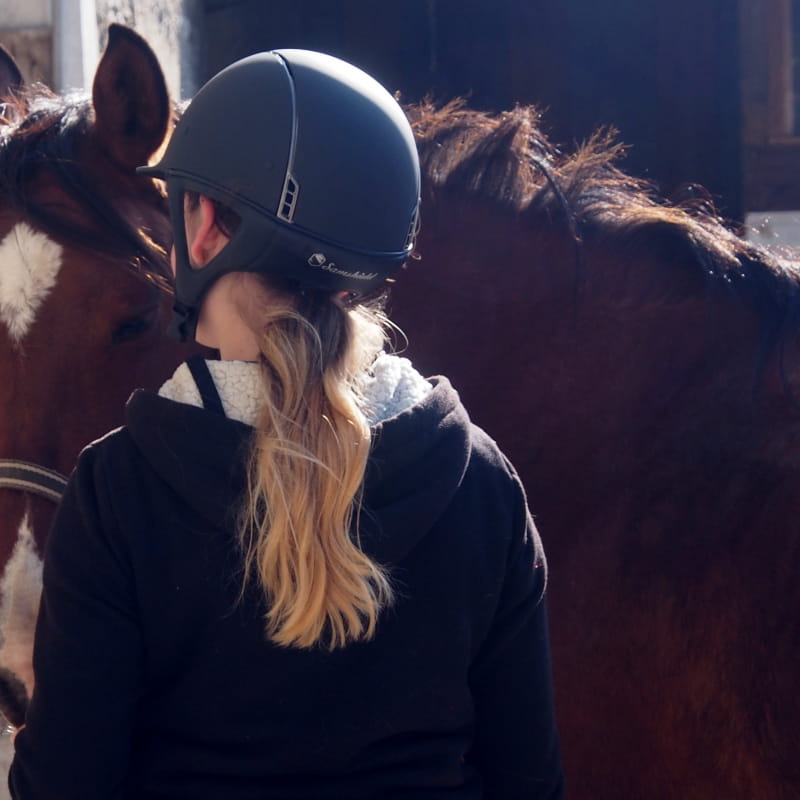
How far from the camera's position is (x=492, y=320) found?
1.90m

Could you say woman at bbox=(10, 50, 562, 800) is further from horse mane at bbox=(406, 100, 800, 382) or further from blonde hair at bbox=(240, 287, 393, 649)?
horse mane at bbox=(406, 100, 800, 382)

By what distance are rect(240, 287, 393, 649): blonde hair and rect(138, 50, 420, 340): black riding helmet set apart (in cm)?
16

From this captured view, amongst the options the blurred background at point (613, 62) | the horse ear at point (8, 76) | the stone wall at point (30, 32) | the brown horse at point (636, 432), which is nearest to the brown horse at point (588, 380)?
the brown horse at point (636, 432)

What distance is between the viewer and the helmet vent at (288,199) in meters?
1.24

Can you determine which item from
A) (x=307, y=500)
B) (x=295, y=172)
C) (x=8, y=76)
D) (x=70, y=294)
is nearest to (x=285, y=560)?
(x=307, y=500)

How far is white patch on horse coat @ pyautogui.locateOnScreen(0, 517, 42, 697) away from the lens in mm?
1682

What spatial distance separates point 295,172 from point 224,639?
1.99 feet

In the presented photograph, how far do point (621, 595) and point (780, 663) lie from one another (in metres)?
0.28

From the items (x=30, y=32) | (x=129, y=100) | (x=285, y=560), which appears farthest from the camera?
(x=30, y=32)

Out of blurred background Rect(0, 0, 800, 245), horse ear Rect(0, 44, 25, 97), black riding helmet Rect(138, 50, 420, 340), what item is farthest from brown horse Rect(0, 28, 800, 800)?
blurred background Rect(0, 0, 800, 245)

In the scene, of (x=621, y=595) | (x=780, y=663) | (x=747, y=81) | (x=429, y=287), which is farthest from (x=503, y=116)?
(x=747, y=81)

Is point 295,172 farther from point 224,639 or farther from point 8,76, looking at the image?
point 8,76

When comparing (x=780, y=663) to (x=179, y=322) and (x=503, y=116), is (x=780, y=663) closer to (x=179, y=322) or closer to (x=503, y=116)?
Result: (x=179, y=322)

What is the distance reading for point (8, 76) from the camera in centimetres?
242
